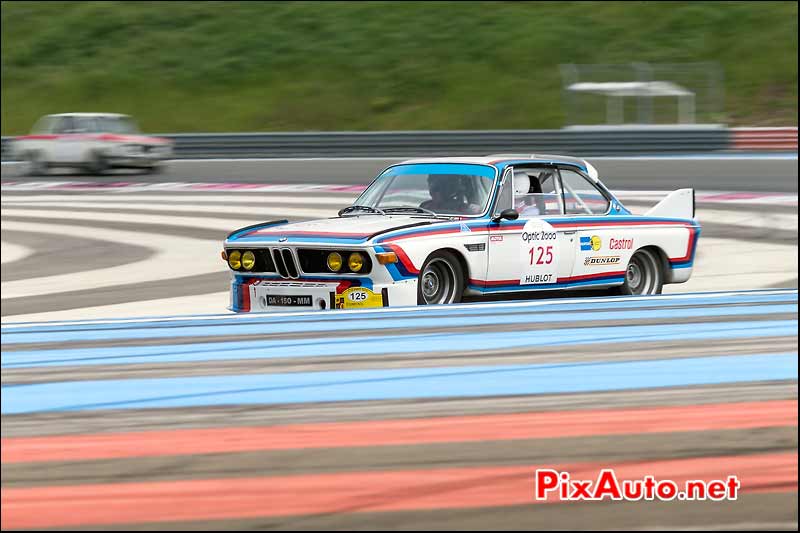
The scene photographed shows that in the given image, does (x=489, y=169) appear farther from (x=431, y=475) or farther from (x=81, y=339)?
(x=431, y=475)

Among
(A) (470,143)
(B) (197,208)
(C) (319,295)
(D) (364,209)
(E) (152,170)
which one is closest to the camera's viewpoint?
(C) (319,295)

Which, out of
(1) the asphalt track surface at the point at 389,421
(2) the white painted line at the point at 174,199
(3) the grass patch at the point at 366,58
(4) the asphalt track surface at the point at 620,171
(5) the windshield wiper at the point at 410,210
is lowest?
(1) the asphalt track surface at the point at 389,421

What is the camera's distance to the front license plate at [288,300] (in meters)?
8.09

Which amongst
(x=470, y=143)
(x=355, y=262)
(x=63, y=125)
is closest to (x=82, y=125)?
(x=63, y=125)

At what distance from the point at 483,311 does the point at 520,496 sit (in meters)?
3.24

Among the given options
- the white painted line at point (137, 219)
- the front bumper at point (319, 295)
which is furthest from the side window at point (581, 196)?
the white painted line at point (137, 219)

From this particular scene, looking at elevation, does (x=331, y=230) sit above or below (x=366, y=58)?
below

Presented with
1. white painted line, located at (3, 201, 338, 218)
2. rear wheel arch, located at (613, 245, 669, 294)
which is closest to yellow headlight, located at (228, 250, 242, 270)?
rear wheel arch, located at (613, 245, 669, 294)

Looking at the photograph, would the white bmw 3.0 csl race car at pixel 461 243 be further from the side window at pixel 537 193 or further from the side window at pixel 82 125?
the side window at pixel 82 125

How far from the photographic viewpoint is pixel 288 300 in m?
8.17

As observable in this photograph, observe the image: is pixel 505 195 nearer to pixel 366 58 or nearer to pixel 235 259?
pixel 235 259

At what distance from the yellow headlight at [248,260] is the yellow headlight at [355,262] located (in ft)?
2.45

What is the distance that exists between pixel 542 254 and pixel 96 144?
1785 cm

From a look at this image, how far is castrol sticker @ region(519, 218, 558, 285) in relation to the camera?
8.77 meters
